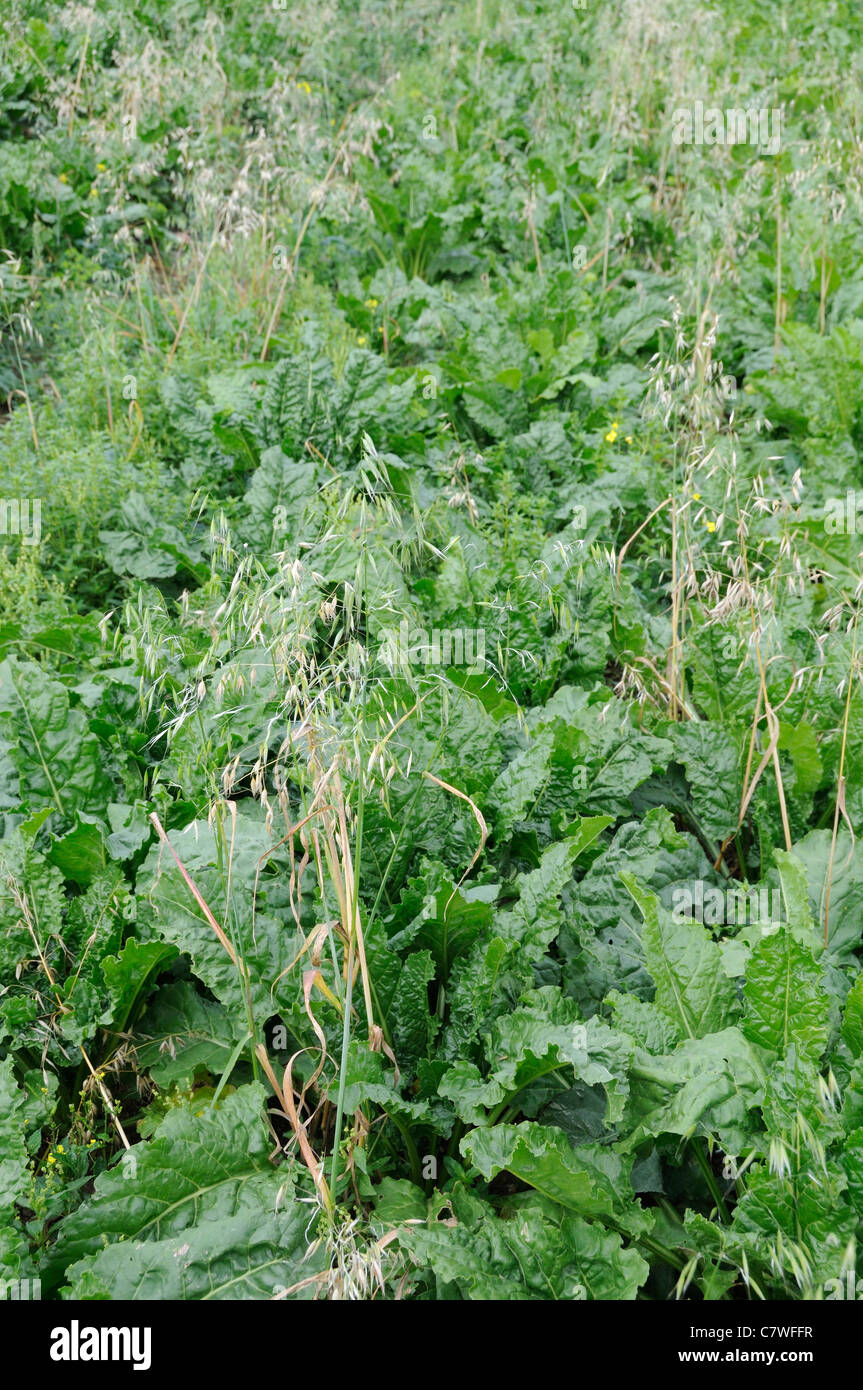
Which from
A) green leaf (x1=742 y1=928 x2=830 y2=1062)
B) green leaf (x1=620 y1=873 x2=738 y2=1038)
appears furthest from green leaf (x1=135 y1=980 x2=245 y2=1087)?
green leaf (x1=742 y1=928 x2=830 y2=1062)

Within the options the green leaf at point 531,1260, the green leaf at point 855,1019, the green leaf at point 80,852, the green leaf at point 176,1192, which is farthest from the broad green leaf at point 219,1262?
the green leaf at point 855,1019

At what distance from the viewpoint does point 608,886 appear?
2.79 metres

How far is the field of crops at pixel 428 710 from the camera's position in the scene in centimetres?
220

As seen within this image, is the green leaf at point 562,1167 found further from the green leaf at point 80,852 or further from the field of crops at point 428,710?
the green leaf at point 80,852

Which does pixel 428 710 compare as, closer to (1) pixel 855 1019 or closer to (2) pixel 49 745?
(2) pixel 49 745

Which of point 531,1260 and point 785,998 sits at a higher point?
point 785,998

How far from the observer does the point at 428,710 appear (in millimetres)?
2918

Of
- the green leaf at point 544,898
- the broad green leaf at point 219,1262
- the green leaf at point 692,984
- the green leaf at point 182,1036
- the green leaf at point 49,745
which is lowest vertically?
the broad green leaf at point 219,1262

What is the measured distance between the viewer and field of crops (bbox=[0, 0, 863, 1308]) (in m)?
2.20

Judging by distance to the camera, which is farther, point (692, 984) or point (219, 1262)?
point (692, 984)

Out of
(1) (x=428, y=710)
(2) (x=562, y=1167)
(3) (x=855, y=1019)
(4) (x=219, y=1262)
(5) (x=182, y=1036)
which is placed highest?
(1) (x=428, y=710)

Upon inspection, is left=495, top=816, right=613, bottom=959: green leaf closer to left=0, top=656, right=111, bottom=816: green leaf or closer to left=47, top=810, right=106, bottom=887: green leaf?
left=47, top=810, right=106, bottom=887: green leaf

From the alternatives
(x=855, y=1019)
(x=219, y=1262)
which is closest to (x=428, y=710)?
(x=855, y=1019)
